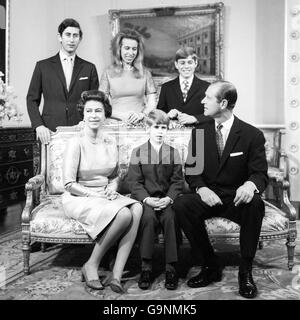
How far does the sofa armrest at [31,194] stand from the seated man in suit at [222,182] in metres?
1.08

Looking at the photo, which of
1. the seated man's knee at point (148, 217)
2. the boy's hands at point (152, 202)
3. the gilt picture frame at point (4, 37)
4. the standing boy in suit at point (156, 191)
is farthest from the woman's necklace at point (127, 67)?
the gilt picture frame at point (4, 37)

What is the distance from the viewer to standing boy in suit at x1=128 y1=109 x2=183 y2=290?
2.96 metres

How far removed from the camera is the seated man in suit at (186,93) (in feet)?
12.4

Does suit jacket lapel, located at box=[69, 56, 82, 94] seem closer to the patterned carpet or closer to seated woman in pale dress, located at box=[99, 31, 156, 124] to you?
seated woman in pale dress, located at box=[99, 31, 156, 124]

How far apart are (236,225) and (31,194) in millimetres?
1548

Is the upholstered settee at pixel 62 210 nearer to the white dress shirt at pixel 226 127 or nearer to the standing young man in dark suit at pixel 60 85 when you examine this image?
the standing young man in dark suit at pixel 60 85

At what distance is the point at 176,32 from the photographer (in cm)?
610

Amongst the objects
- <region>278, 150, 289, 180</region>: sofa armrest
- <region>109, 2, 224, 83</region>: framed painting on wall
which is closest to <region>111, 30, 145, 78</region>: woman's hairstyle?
<region>109, 2, 224, 83</region>: framed painting on wall

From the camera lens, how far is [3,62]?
18.6 feet
